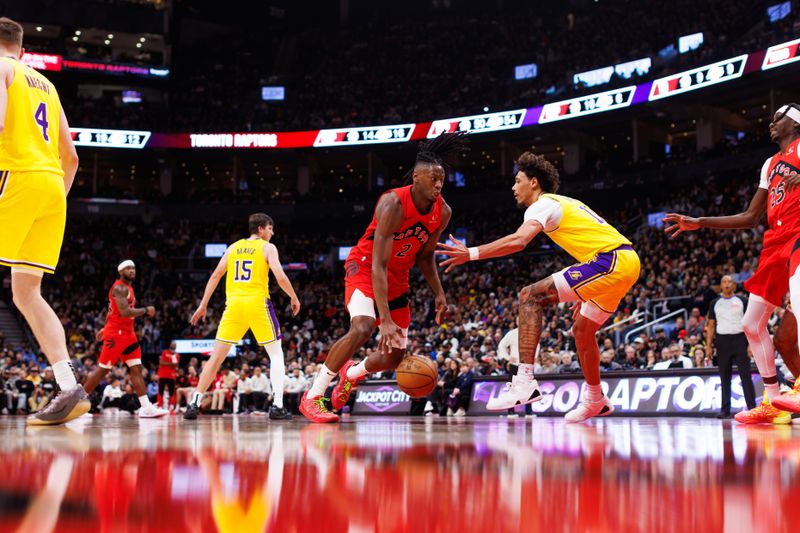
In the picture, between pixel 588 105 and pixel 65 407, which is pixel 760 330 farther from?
pixel 588 105

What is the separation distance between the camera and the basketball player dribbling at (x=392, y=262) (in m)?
5.12

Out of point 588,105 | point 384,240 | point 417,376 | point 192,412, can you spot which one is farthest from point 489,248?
point 588,105

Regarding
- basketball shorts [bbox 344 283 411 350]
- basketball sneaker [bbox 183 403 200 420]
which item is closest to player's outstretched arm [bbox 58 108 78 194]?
basketball shorts [bbox 344 283 411 350]

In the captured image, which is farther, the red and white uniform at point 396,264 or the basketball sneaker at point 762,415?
the red and white uniform at point 396,264

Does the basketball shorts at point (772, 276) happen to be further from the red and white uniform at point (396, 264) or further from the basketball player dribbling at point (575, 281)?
the red and white uniform at point (396, 264)

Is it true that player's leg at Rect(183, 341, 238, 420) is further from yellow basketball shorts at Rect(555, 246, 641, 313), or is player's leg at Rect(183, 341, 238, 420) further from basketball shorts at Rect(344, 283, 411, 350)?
yellow basketball shorts at Rect(555, 246, 641, 313)

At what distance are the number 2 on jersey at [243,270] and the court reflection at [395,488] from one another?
4.67 meters

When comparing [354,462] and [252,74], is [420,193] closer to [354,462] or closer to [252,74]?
[354,462]

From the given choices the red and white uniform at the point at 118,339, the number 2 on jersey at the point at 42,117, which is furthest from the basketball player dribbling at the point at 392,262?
the red and white uniform at the point at 118,339

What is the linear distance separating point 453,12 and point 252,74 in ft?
34.4

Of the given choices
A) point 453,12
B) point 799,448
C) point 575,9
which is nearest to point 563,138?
point 575,9

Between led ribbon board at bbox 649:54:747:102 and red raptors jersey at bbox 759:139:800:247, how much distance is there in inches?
741

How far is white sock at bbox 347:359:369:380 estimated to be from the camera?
5691 millimetres

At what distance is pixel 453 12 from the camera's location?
38594 millimetres
